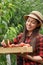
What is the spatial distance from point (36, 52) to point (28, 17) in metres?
0.36

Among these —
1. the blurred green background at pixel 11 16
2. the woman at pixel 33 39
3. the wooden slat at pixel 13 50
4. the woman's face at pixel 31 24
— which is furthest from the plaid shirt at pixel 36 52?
the wooden slat at pixel 13 50

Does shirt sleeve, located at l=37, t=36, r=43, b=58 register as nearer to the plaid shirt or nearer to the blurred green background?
the plaid shirt

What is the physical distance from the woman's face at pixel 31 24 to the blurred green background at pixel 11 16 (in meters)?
0.24

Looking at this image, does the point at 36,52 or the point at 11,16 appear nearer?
the point at 36,52

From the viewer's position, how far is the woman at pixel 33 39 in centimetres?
329

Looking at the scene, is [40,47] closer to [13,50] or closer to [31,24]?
[31,24]

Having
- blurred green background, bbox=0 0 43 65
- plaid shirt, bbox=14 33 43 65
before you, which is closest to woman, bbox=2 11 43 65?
plaid shirt, bbox=14 33 43 65

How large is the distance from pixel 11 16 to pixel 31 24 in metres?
0.78

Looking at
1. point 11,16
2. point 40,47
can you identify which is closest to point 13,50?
point 40,47

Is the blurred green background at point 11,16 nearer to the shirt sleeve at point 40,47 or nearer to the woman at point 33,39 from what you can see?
the woman at point 33,39

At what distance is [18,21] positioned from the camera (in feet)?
18.8

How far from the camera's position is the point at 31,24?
3.38 m

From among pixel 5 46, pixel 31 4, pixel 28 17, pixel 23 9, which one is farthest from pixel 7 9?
pixel 31 4

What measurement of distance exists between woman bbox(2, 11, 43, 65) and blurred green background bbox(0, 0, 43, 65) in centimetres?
23
